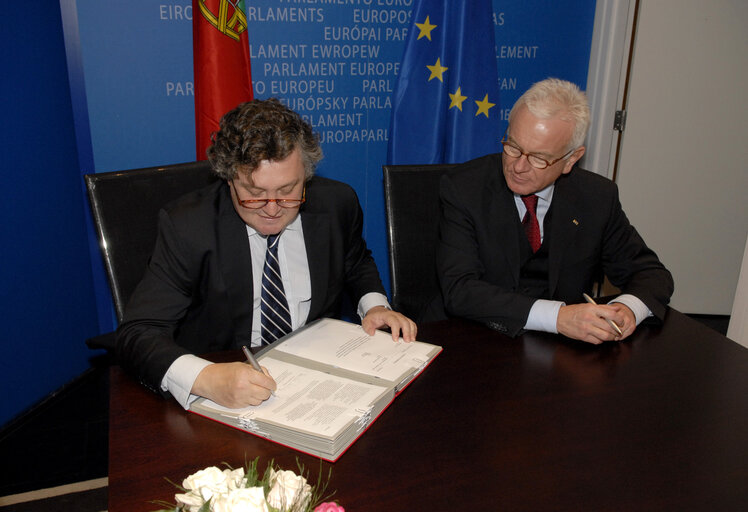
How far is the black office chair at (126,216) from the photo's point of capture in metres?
1.71

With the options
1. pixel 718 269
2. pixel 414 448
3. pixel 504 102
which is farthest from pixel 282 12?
pixel 718 269

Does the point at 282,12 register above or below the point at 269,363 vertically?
above

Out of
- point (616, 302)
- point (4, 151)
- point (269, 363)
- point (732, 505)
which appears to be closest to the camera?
point (732, 505)

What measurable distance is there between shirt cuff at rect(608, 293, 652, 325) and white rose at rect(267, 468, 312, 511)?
50.6 inches

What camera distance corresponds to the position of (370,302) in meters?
1.83

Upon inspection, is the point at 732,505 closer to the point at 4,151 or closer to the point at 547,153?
the point at 547,153

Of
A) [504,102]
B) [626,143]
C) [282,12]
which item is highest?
[282,12]

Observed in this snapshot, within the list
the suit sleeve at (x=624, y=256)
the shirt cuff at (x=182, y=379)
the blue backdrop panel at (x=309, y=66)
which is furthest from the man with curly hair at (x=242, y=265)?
the blue backdrop panel at (x=309, y=66)

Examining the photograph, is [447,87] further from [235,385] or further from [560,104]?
[235,385]

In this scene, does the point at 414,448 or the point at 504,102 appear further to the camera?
the point at 504,102

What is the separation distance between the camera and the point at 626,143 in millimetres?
3561

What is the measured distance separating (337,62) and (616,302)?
2.04 meters

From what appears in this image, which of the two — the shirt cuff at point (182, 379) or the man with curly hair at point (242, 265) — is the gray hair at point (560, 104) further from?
the shirt cuff at point (182, 379)

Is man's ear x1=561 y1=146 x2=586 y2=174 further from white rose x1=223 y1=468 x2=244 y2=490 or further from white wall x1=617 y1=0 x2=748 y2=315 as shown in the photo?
white wall x1=617 y1=0 x2=748 y2=315
